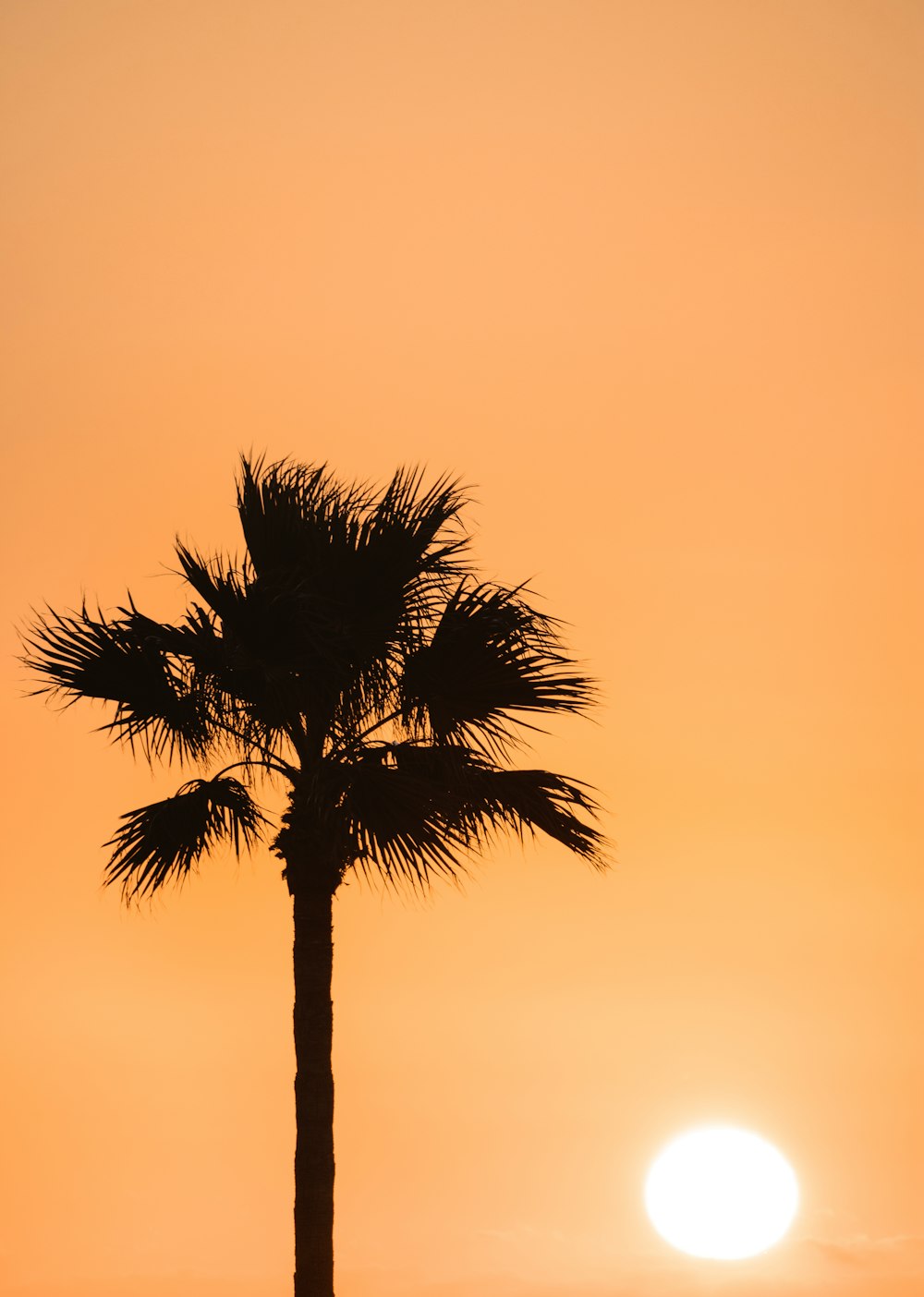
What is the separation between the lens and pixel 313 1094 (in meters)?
14.5

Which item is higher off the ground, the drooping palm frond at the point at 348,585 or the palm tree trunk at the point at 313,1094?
the drooping palm frond at the point at 348,585

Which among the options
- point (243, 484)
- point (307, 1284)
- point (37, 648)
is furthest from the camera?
point (243, 484)

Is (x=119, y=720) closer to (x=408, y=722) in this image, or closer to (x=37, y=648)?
(x=37, y=648)

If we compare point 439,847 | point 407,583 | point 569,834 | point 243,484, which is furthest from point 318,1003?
point 243,484

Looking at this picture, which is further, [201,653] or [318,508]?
[318,508]

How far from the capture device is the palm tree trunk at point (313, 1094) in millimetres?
14195

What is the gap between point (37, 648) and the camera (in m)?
15.1

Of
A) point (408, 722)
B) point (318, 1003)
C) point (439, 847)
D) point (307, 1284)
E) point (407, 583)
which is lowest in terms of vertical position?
point (307, 1284)

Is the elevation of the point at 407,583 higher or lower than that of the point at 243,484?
lower

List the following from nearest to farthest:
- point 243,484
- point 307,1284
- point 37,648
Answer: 1. point 307,1284
2. point 37,648
3. point 243,484

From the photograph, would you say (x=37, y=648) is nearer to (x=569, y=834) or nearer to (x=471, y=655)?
(x=471, y=655)

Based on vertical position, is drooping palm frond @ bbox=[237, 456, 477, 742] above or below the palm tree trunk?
above

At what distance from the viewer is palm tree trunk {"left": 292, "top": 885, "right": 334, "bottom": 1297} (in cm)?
1420

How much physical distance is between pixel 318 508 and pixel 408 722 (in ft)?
7.12
